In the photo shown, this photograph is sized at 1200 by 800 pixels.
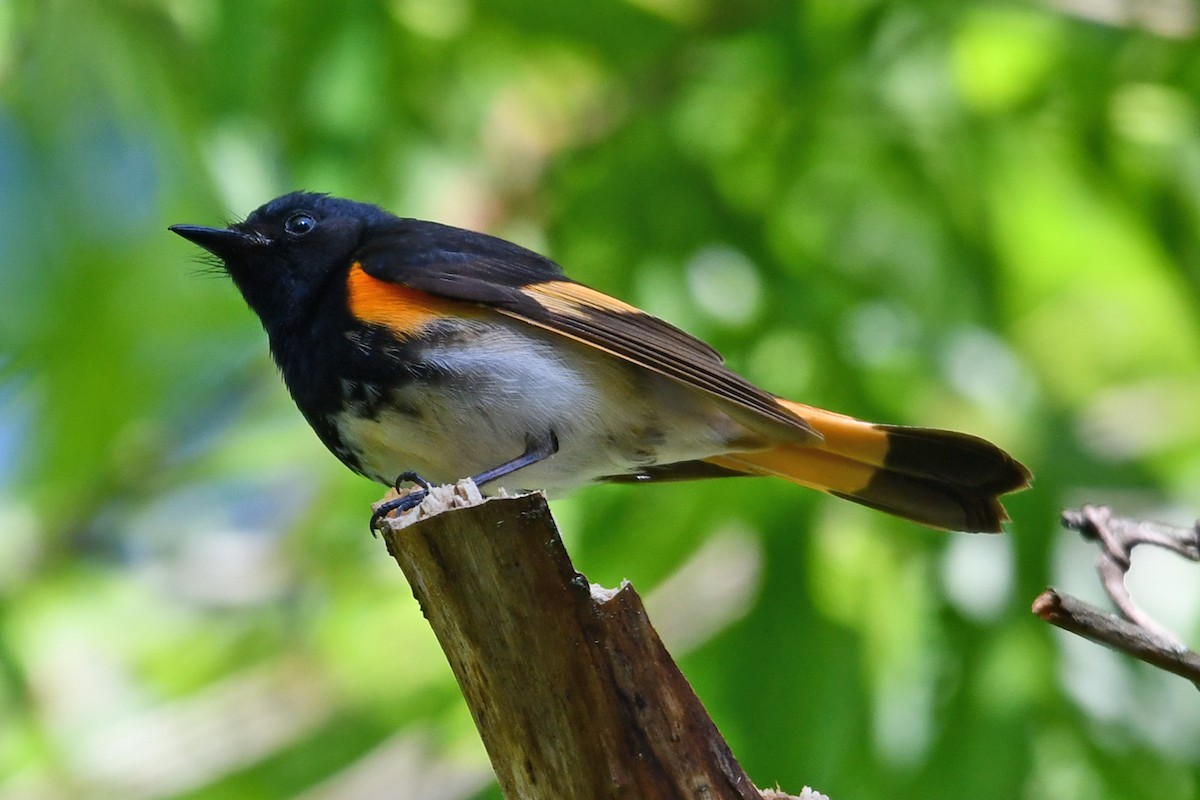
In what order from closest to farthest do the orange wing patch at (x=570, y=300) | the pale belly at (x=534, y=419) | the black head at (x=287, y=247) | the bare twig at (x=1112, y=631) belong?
the bare twig at (x=1112, y=631) → the pale belly at (x=534, y=419) → the orange wing patch at (x=570, y=300) → the black head at (x=287, y=247)

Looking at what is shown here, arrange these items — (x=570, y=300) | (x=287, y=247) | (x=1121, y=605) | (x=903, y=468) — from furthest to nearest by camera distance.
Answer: (x=287, y=247) < (x=903, y=468) < (x=570, y=300) < (x=1121, y=605)

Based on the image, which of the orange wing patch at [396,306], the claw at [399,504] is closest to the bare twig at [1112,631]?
the claw at [399,504]

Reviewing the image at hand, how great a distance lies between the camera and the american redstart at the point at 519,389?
2.85 m

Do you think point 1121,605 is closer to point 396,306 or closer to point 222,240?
point 396,306

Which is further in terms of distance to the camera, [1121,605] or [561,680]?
[1121,605]

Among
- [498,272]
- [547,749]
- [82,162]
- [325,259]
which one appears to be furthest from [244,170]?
[547,749]

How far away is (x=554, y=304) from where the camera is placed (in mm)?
2994

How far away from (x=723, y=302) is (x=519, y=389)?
1.05 meters

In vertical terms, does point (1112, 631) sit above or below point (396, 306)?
below

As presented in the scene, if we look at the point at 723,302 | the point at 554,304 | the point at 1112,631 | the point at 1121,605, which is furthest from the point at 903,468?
the point at 1112,631

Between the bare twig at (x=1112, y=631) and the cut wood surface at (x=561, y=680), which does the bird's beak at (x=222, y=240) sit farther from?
the bare twig at (x=1112, y=631)

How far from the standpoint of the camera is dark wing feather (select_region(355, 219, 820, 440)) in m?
2.90

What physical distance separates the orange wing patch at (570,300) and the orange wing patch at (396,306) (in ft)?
0.54

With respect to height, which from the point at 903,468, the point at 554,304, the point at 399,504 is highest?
the point at 554,304
